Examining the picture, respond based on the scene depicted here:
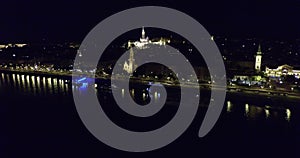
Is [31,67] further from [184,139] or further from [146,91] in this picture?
[184,139]

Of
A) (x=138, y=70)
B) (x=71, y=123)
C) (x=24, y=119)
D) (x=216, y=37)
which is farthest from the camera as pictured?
(x=216, y=37)

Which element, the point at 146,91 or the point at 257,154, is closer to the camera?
the point at 257,154

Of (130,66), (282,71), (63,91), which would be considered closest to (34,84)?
(63,91)

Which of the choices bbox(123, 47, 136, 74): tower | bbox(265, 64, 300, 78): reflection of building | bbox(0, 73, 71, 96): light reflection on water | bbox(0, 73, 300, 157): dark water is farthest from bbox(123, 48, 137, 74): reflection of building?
bbox(265, 64, 300, 78): reflection of building

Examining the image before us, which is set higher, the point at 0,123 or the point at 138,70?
the point at 138,70

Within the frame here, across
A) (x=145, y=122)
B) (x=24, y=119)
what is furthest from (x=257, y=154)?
(x=24, y=119)

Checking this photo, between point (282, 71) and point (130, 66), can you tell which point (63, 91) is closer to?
point (130, 66)
